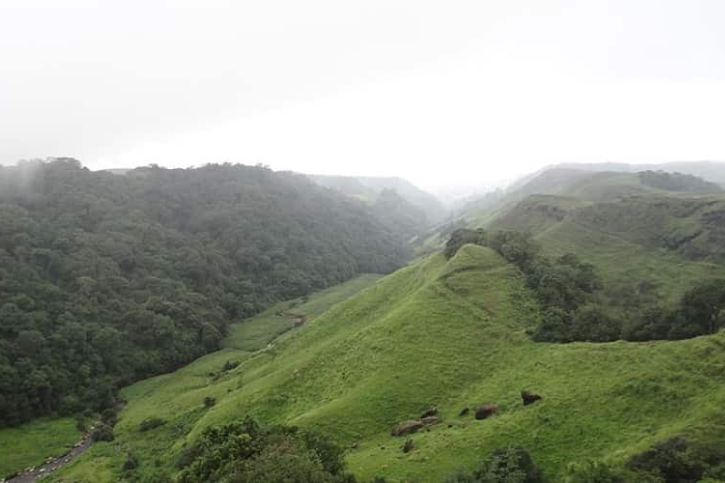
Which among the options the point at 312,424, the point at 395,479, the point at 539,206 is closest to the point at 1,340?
the point at 312,424

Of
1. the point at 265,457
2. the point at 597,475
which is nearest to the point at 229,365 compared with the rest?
the point at 265,457

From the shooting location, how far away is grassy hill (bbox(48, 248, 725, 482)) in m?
40.3

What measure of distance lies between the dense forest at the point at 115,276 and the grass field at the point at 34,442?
2634 millimetres

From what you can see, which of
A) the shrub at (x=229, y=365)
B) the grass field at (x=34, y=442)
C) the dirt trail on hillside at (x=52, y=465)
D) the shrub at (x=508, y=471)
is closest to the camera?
the shrub at (x=508, y=471)

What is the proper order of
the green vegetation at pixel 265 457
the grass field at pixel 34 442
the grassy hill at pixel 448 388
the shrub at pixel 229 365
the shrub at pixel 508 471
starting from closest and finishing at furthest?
1. the green vegetation at pixel 265 457
2. the shrub at pixel 508 471
3. the grassy hill at pixel 448 388
4. the grass field at pixel 34 442
5. the shrub at pixel 229 365

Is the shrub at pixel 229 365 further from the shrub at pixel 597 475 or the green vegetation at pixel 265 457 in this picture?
the shrub at pixel 597 475

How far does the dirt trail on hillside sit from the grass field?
3.66ft

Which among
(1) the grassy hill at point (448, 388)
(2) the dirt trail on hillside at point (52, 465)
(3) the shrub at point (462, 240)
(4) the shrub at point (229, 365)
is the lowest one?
(2) the dirt trail on hillside at point (52, 465)

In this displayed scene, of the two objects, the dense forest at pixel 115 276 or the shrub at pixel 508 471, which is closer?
the shrub at pixel 508 471

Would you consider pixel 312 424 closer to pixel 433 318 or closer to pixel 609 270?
pixel 433 318

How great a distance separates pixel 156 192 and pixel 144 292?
73649 mm

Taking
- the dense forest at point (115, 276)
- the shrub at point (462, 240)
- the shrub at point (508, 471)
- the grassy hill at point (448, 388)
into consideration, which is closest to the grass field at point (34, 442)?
the dense forest at point (115, 276)

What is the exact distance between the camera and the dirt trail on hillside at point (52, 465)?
221ft

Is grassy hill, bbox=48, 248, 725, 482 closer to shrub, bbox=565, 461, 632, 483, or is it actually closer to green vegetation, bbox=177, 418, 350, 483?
shrub, bbox=565, 461, 632, 483
